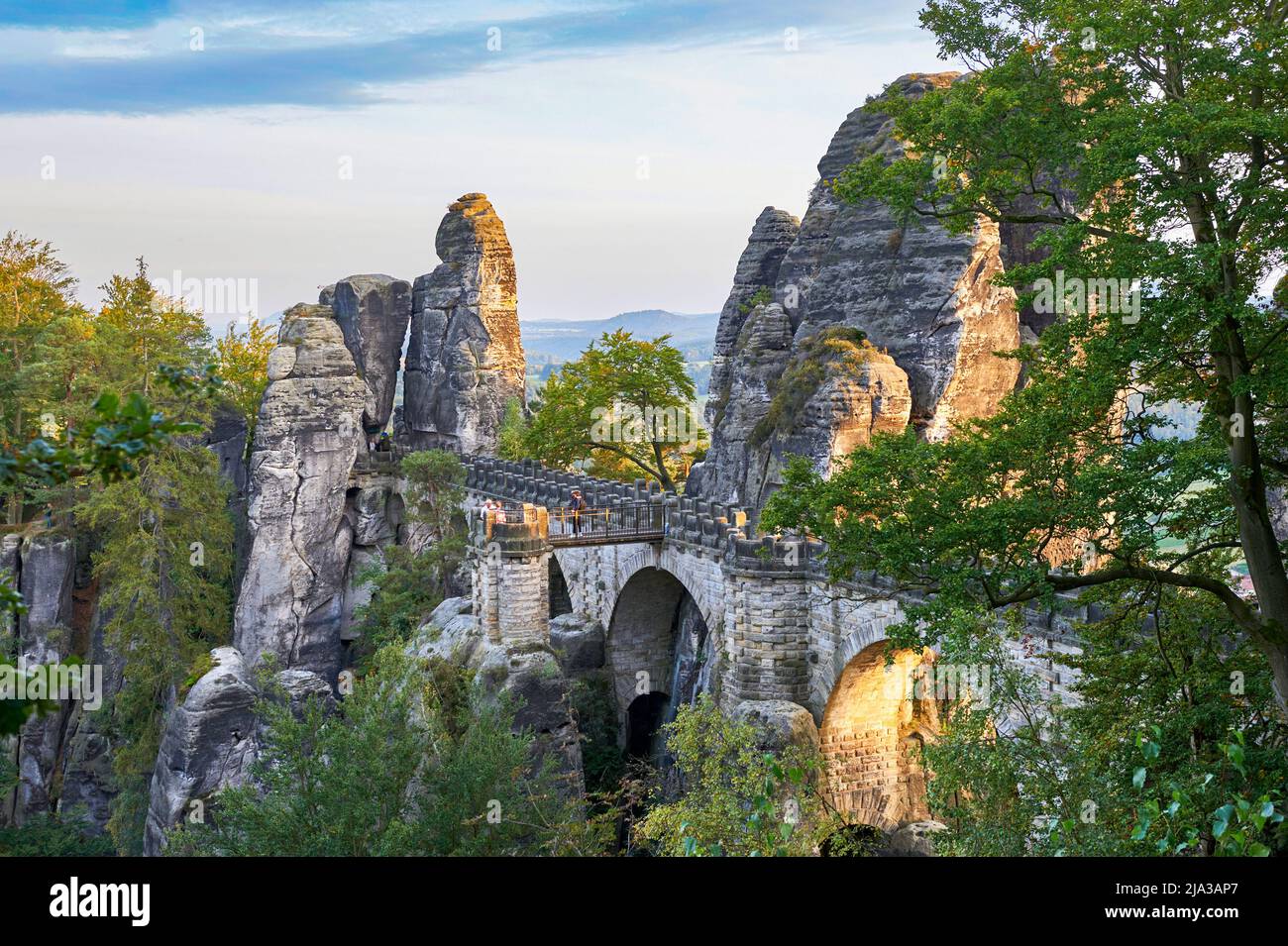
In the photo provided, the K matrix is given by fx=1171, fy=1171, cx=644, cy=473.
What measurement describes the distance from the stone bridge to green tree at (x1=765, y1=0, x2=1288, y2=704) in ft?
19.2

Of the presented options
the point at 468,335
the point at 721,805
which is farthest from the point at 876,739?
the point at 468,335

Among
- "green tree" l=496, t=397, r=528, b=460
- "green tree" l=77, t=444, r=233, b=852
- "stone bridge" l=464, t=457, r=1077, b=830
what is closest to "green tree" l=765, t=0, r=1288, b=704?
"stone bridge" l=464, t=457, r=1077, b=830

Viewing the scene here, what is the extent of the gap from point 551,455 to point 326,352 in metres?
9.86

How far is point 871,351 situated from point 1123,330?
17665mm

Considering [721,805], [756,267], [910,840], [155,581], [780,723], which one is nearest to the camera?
[721,805]

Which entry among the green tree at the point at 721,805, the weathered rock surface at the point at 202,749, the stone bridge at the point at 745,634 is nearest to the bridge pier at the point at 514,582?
the stone bridge at the point at 745,634

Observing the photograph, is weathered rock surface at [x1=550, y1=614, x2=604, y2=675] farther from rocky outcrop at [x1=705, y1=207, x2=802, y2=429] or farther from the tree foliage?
rocky outcrop at [x1=705, y1=207, x2=802, y2=429]

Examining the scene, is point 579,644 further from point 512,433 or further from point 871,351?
point 512,433

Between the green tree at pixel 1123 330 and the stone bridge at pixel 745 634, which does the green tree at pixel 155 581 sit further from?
the green tree at pixel 1123 330

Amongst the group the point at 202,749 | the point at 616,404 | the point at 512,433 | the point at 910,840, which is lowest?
the point at 910,840

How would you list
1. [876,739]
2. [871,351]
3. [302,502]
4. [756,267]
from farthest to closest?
[756,267] < [302,502] < [871,351] < [876,739]

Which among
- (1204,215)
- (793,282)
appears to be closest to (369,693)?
(1204,215)

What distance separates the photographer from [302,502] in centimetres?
4409
